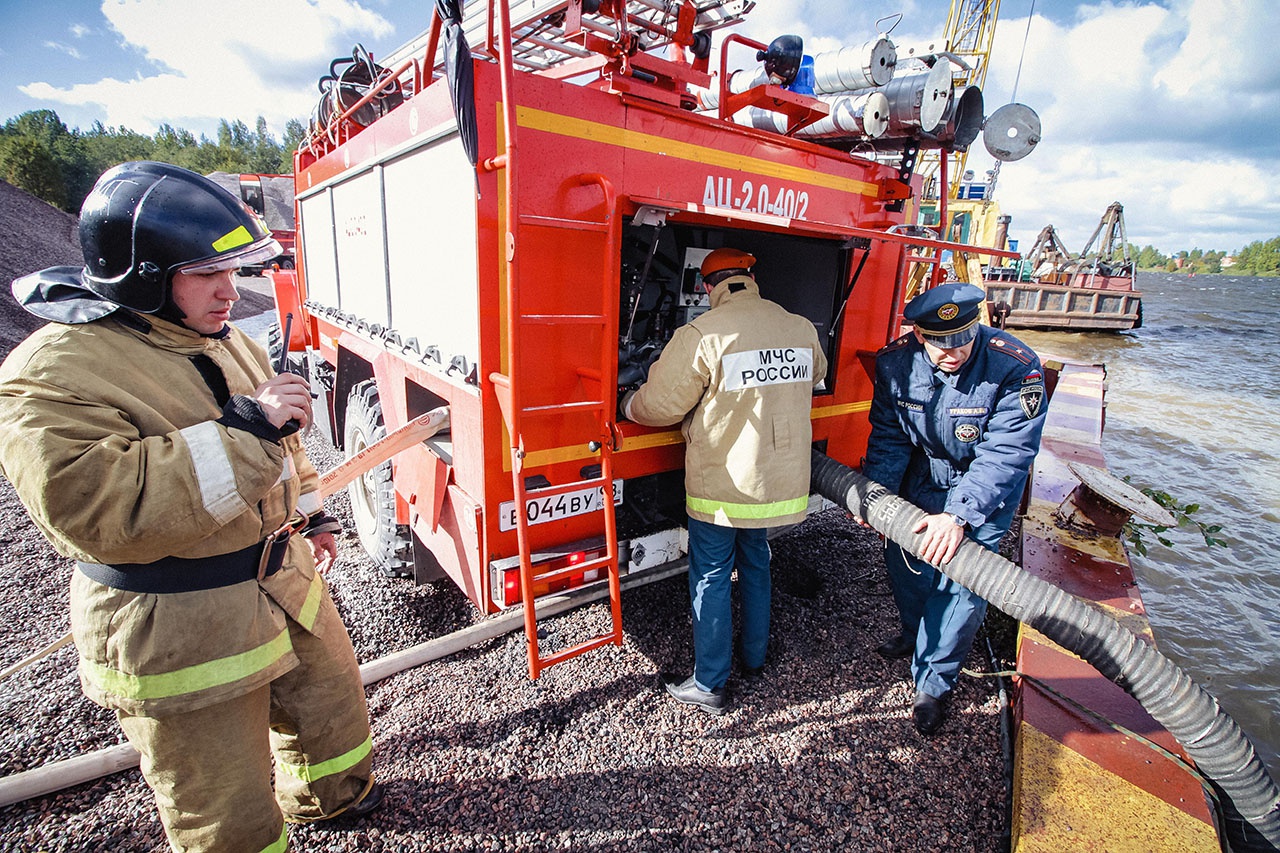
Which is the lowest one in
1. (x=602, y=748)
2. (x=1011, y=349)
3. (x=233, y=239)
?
(x=602, y=748)

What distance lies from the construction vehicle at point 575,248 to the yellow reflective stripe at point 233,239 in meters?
0.22

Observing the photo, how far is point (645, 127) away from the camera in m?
2.46

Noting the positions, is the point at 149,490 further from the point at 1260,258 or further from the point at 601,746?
the point at 1260,258

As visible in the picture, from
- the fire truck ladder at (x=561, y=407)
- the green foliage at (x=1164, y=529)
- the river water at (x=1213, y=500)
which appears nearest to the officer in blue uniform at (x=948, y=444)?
the fire truck ladder at (x=561, y=407)

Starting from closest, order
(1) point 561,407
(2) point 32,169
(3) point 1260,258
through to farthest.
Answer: (1) point 561,407 < (2) point 32,169 < (3) point 1260,258

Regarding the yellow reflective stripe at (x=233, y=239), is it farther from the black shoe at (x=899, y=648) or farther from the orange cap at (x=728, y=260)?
the black shoe at (x=899, y=648)

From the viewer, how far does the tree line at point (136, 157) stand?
2934 cm

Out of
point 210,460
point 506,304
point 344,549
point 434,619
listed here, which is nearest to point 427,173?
point 506,304

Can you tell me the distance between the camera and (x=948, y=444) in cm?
275

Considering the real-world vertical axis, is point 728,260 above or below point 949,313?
above

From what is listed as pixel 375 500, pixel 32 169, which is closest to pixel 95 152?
pixel 32 169

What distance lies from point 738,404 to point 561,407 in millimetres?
765

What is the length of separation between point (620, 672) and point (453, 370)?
173 cm

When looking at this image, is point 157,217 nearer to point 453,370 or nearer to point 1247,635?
point 453,370
